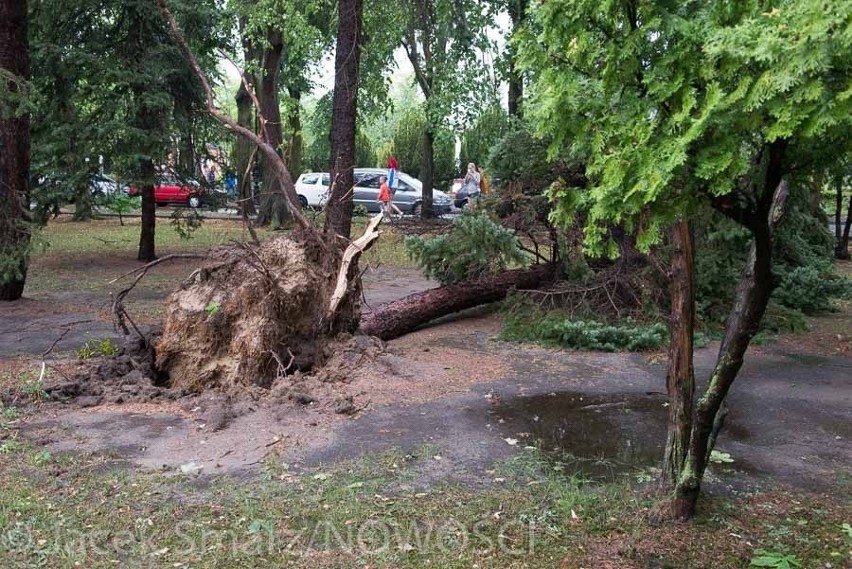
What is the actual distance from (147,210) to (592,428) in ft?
41.2

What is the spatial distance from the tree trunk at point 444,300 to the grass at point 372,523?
170 inches

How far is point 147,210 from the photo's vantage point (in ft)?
53.2

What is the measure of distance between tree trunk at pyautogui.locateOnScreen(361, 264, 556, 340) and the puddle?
9.14ft

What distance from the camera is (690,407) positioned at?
4.48 metres

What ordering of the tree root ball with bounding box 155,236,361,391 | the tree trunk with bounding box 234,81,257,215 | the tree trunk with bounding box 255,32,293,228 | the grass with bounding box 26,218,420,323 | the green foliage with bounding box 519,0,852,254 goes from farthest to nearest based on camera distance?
the tree trunk with bounding box 255,32,293,228, the grass with bounding box 26,218,420,323, the tree trunk with bounding box 234,81,257,215, the tree root ball with bounding box 155,236,361,391, the green foliage with bounding box 519,0,852,254

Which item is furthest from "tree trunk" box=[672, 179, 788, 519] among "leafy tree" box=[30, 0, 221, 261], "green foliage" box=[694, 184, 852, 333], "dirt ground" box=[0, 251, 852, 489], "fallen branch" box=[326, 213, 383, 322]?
"leafy tree" box=[30, 0, 221, 261]

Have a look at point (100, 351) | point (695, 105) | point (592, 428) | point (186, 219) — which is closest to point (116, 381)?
point (100, 351)

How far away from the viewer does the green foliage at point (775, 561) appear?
3.88 metres

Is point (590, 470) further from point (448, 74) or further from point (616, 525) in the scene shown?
point (448, 74)

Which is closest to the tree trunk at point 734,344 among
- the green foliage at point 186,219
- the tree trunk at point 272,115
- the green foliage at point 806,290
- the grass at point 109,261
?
the grass at point 109,261

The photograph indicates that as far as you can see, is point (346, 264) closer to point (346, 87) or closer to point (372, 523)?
point (372, 523)

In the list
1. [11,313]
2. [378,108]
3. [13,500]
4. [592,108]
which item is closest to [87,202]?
[11,313]

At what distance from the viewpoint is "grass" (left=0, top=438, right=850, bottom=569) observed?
3996mm

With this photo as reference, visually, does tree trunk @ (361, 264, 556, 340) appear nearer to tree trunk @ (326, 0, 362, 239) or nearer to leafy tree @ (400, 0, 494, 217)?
tree trunk @ (326, 0, 362, 239)
